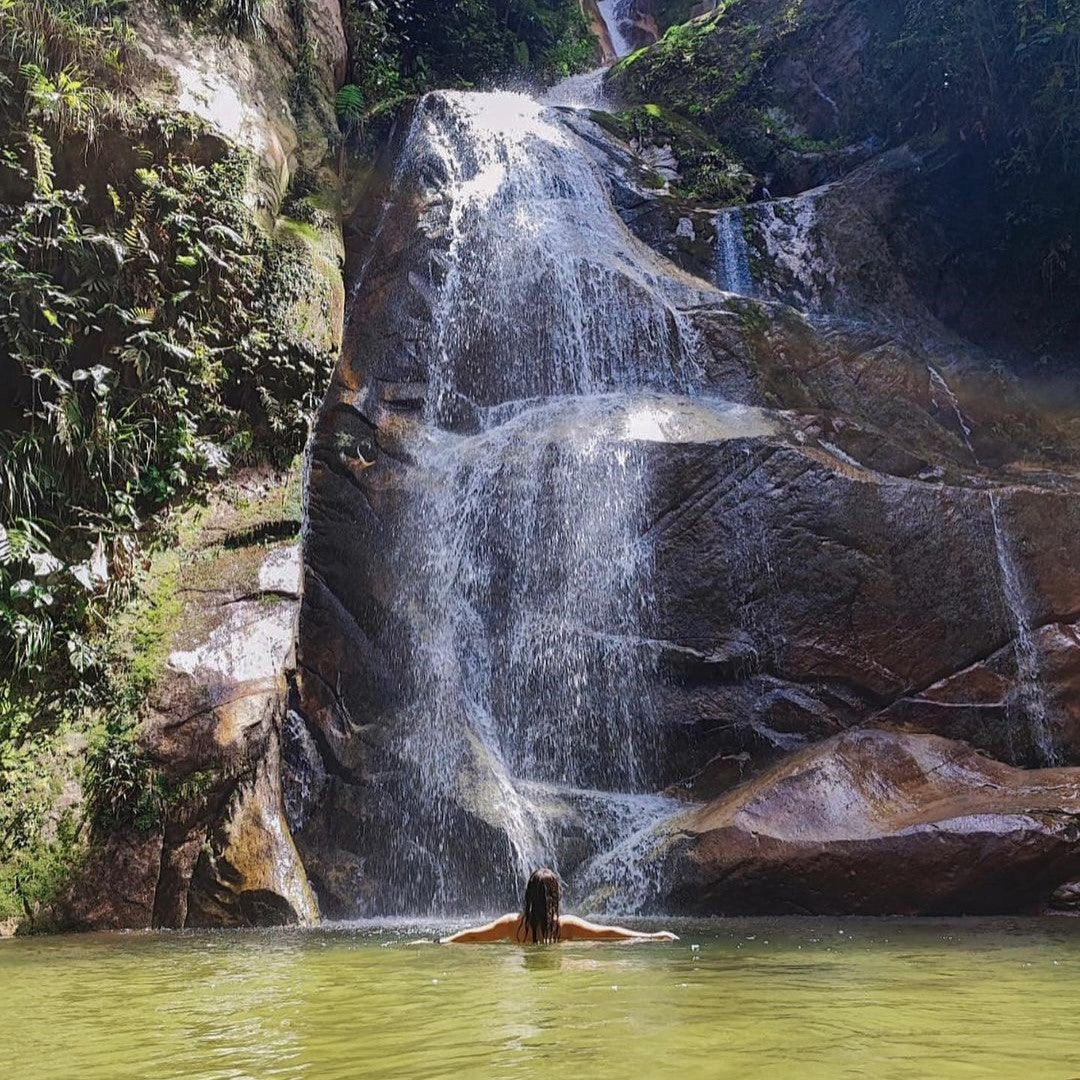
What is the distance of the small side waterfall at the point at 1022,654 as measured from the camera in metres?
9.85

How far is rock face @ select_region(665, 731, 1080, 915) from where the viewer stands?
770cm

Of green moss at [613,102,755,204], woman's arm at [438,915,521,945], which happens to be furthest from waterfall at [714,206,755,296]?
woman's arm at [438,915,521,945]

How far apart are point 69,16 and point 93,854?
9196mm

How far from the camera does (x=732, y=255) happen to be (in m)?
15.2

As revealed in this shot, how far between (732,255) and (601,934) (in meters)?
11.7

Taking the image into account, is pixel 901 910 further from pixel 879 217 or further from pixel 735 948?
pixel 879 217

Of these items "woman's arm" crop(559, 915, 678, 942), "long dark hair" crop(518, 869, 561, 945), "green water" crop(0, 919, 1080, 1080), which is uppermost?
"long dark hair" crop(518, 869, 561, 945)

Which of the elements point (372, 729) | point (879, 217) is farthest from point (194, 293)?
point (879, 217)

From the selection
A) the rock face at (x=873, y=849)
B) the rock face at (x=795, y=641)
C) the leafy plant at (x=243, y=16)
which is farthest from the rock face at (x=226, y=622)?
the rock face at (x=873, y=849)

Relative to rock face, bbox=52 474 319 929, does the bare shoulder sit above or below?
below

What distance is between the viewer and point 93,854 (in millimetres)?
7898

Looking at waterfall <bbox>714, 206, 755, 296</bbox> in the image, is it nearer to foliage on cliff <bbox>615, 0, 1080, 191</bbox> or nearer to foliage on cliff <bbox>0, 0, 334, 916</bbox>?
foliage on cliff <bbox>615, 0, 1080, 191</bbox>

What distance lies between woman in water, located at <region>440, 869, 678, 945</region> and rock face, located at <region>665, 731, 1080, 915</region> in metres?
1.88

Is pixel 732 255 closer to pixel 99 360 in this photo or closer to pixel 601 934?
pixel 99 360
